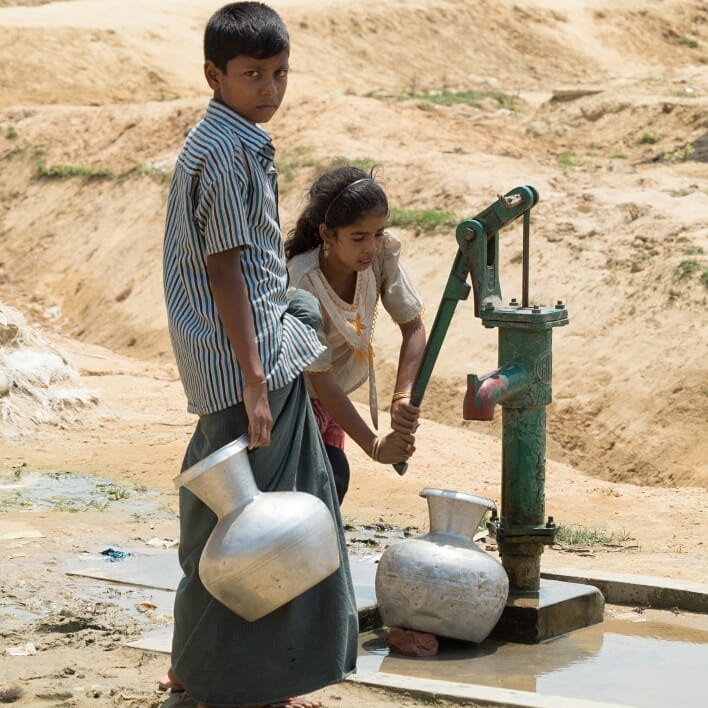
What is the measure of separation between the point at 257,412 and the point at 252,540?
0.85 feet

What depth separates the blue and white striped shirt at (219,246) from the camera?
9.11ft

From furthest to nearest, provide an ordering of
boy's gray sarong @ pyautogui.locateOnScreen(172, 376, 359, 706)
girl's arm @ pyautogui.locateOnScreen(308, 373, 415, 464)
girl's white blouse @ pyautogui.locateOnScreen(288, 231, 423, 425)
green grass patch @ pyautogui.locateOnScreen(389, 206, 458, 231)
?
green grass patch @ pyautogui.locateOnScreen(389, 206, 458, 231), girl's white blouse @ pyautogui.locateOnScreen(288, 231, 423, 425), girl's arm @ pyautogui.locateOnScreen(308, 373, 415, 464), boy's gray sarong @ pyautogui.locateOnScreen(172, 376, 359, 706)

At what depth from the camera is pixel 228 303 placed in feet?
9.08

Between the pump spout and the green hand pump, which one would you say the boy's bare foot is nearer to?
the green hand pump

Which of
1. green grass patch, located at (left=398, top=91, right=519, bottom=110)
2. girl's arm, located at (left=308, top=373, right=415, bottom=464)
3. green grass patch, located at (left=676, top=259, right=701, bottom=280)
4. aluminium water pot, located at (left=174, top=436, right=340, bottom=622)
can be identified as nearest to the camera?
aluminium water pot, located at (left=174, top=436, right=340, bottom=622)

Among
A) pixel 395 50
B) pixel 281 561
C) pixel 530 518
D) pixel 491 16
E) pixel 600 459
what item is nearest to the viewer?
pixel 281 561

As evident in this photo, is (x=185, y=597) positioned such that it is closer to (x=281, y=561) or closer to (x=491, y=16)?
(x=281, y=561)

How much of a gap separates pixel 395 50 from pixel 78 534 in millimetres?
19264

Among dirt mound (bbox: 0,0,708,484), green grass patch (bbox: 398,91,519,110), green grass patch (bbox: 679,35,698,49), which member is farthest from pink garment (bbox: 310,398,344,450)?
green grass patch (bbox: 679,35,698,49)

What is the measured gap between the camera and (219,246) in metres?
2.77

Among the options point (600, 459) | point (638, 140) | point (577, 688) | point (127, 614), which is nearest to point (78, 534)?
point (127, 614)

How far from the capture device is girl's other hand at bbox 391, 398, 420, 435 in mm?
3371

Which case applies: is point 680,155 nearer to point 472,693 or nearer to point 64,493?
point 64,493

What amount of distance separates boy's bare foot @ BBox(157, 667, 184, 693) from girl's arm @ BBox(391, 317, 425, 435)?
2.60 ft
